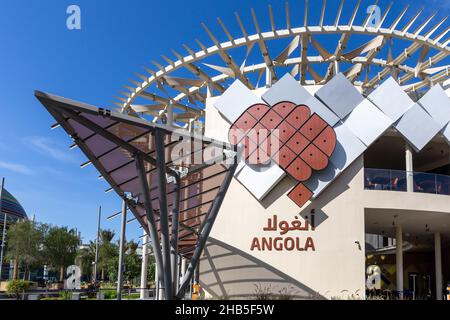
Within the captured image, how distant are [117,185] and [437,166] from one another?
21949 millimetres

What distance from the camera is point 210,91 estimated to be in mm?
27109

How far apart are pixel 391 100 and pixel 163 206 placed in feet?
47.2

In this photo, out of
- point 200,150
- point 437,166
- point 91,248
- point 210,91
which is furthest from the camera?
point 91,248

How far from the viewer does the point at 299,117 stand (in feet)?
74.1

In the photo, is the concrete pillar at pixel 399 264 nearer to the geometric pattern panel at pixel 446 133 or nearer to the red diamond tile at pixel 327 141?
the geometric pattern panel at pixel 446 133

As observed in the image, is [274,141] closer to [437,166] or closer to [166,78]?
[166,78]

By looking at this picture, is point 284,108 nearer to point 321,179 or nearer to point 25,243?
point 321,179

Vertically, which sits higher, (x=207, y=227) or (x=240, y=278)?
(x=207, y=227)

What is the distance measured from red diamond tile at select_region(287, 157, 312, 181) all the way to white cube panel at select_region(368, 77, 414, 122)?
470 centimetres

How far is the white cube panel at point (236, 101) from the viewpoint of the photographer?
76.7ft

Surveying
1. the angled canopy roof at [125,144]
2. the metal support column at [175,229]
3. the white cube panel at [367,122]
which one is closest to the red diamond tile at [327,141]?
the white cube panel at [367,122]

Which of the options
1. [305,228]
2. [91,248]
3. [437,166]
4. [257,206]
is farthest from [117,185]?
[91,248]

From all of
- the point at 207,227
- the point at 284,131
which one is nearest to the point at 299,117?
the point at 284,131

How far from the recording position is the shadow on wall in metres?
21.3
